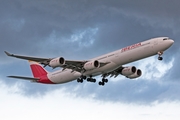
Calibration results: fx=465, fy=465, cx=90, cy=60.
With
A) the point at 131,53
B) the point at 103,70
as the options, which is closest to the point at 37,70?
the point at 103,70

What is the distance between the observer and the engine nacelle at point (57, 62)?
6744 cm

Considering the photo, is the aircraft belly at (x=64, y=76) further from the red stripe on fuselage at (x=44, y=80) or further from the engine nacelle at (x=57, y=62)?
the engine nacelle at (x=57, y=62)

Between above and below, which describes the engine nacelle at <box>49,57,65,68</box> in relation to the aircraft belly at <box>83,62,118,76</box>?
above

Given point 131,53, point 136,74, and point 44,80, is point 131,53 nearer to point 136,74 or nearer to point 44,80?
point 136,74

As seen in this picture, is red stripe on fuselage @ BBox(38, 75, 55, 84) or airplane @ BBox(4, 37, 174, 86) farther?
red stripe on fuselage @ BBox(38, 75, 55, 84)

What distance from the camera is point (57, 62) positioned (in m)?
67.4

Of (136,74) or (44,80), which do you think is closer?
(136,74)

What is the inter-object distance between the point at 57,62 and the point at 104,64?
22.6 ft

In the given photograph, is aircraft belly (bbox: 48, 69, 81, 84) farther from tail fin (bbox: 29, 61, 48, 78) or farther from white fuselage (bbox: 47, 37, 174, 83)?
tail fin (bbox: 29, 61, 48, 78)

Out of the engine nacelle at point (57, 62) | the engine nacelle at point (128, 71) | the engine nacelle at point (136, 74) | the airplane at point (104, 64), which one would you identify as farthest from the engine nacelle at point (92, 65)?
the engine nacelle at point (136, 74)

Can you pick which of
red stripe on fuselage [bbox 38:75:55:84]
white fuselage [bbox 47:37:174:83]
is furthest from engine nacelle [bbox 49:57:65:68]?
red stripe on fuselage [bbox 38:75:55:84]

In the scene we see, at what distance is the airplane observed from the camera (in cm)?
6481

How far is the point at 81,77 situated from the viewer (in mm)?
71562

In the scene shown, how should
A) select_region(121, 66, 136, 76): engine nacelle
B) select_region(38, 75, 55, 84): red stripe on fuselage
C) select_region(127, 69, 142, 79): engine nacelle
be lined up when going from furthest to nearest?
select_region(38, 75, 55, 84): red stripe on fuselage, select_region(127, 69, 142, 79): engine nacelle, select_region(121, 66, 136, 76): engine nacelle
